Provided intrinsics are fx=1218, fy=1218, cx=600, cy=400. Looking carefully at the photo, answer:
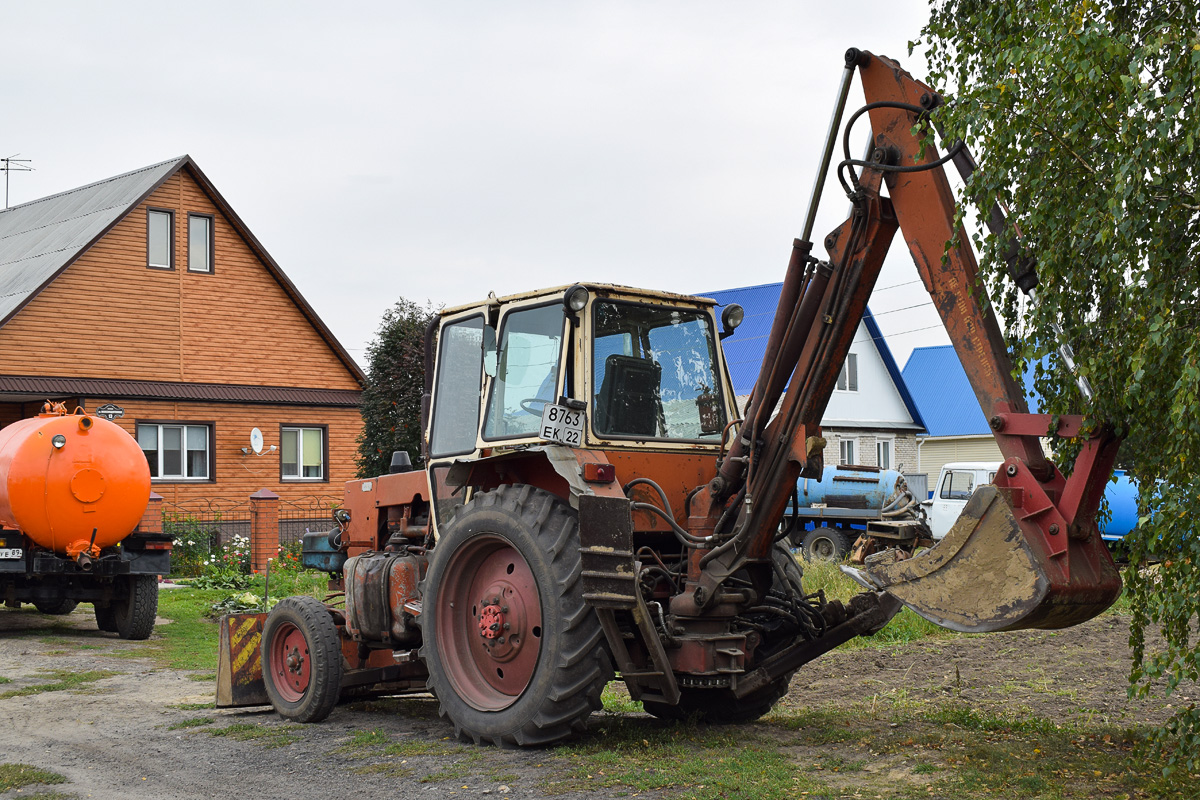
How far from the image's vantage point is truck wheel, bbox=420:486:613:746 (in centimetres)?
672

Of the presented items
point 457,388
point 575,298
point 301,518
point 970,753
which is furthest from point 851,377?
point 970,753

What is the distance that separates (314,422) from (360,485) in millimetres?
16851

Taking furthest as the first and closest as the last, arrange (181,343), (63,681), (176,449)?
(181,343) → (176,449) → (63,681)

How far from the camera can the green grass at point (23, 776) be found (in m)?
6.61

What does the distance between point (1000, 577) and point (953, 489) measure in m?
19.1

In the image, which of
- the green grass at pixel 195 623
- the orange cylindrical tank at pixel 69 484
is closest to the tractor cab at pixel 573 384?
the green grass at pixel 195 623

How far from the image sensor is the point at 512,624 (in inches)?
282

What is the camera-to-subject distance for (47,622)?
1570 centimetres

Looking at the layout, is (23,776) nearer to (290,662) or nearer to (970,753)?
(290,662)

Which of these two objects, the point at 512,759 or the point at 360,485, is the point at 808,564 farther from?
the point at 512,759

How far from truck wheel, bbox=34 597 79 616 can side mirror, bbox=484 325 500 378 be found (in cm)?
893

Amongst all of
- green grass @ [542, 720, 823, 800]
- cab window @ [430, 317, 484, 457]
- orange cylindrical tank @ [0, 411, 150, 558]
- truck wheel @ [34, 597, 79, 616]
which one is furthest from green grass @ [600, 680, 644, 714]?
truck wheel @ [34, 597, 79, 616]

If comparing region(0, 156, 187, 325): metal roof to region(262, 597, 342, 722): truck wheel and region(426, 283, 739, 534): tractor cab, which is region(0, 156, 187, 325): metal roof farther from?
region(426, 283, 739, 534): tractor cab

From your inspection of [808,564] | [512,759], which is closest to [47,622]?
[808,564]
